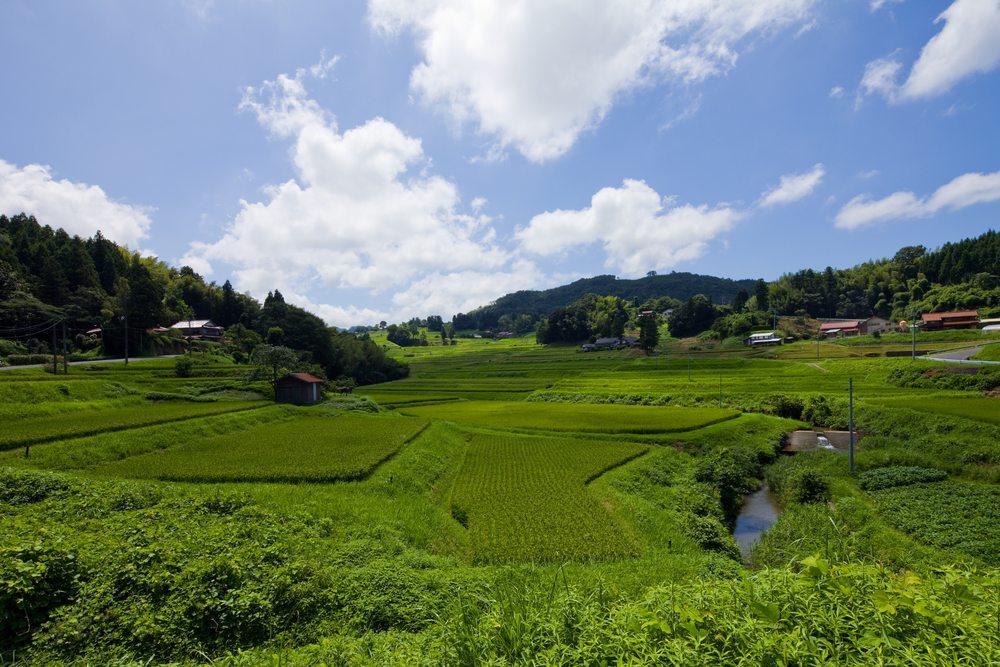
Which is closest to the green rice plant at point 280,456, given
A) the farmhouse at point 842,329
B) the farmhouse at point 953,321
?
the farmhouse at point 953,321

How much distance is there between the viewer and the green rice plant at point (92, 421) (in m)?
21.1

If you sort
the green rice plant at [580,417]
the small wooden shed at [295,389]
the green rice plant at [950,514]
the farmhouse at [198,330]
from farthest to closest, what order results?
1. the farmhouse at [198,330]
2. the small wooden shed at [295,389]
3. the green rice plant at [580,417]
4. the green rice plant at [950,514]

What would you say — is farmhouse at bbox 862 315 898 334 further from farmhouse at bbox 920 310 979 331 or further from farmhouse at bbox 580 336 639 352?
farmhouse at bbox 580 336 639 352

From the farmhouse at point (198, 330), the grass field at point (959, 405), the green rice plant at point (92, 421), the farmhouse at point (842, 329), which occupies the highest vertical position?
the farmhouse at point (198, 330)

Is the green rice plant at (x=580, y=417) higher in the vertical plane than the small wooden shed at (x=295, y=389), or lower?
lower

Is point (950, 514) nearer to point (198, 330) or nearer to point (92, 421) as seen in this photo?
point (92, 421)

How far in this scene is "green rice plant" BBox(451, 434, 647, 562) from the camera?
14.2m

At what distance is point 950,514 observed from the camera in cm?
1666

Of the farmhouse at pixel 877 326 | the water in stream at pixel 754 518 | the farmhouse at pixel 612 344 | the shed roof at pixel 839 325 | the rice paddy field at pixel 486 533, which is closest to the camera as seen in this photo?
the rice paddy field at pixel 486 533

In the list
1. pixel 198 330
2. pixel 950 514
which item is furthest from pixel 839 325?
pixel 198 330

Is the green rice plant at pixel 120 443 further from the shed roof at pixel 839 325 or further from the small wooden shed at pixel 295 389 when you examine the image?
the shed roof at pixel 839 325

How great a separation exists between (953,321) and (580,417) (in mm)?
75308

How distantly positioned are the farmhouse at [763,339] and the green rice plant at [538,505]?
2801 inches

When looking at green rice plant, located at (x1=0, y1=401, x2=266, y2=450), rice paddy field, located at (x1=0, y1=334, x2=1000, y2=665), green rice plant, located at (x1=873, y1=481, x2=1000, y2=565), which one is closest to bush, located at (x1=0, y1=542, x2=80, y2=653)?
rice paddy field, located at (x1=0, y1=334, x2=1000, y2=665)
